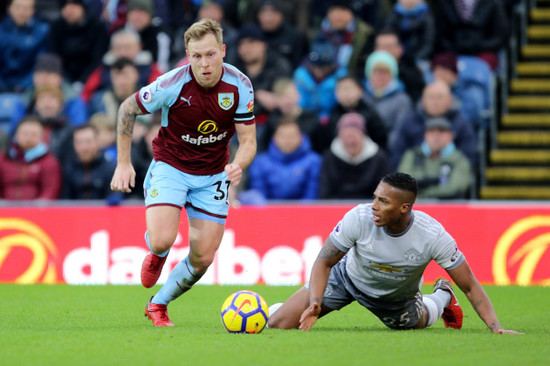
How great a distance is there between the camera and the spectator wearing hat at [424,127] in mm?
13977

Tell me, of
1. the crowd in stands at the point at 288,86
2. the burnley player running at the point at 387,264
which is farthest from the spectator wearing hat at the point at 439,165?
the burnley player running at the point at 387,264

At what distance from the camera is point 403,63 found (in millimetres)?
15406

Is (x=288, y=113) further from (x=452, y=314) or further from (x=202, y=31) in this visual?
(x=202, y=31)

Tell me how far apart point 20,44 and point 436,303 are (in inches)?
434

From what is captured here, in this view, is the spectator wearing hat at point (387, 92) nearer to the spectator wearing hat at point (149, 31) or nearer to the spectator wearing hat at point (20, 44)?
the spectator wearing hat at point (149, 31)

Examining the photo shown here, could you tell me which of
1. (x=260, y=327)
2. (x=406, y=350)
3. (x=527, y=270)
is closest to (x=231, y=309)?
(x=260, y=327)

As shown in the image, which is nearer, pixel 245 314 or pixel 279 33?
pixel 245 314

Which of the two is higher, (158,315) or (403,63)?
(403,63)

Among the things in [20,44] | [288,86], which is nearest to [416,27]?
[288,86]

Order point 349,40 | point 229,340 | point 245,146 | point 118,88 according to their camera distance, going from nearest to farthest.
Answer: point 229,340 → point 245,146 → point 118,88 → point 349,40

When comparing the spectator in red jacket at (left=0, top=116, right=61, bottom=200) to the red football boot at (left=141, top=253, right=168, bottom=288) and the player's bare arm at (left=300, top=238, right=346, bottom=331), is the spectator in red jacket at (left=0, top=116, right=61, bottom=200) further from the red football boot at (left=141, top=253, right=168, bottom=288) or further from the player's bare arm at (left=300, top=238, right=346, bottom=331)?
the player's bare arm at (left=300, top=238, right=346, bottom=331)

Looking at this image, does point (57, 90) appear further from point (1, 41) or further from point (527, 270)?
point (527, 270)

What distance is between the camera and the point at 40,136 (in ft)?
46.8

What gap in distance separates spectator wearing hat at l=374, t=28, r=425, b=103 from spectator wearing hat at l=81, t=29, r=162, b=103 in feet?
12.0
